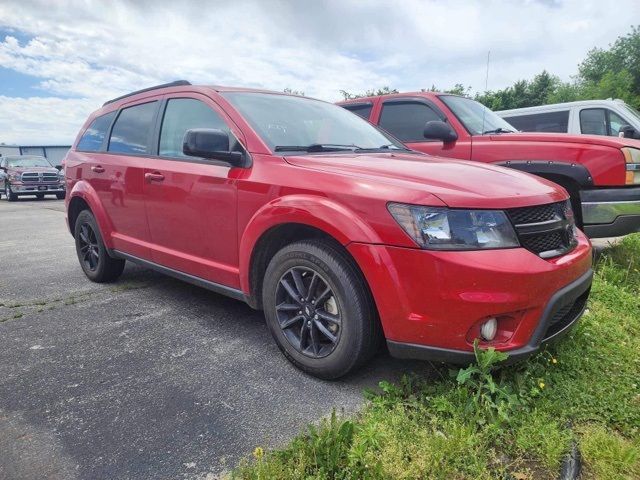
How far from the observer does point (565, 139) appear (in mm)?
4547

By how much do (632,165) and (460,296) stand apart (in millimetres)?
3367

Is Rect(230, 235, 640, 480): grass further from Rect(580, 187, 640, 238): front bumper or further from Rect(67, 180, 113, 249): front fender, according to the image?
Rect(67, 180, 113, 249): front fender

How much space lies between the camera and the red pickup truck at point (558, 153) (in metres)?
4.32

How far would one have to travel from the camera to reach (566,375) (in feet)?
8.14

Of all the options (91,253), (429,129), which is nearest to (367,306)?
(429,129)

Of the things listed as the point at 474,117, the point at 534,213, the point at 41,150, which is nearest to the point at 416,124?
the point at 474,117

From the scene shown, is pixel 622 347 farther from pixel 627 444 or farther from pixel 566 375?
pixel 627 444

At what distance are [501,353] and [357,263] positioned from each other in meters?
0.79

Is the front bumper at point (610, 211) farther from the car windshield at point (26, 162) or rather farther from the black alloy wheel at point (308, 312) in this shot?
the car windshield at point (26, 162)

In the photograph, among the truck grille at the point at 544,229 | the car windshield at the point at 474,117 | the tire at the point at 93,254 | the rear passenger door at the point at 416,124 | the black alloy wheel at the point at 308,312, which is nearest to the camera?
the truck grille at the point at 544,229

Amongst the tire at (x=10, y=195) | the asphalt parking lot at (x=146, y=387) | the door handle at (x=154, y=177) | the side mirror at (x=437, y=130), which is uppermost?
the side mirror at (x=437, y=130)

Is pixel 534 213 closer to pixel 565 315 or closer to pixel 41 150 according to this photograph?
pixel 565 315

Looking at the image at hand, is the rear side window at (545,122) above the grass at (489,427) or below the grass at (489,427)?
above

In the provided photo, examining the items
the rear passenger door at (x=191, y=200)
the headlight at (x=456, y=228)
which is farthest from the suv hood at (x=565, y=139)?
the rear passenger door at (x=191, y=200)
